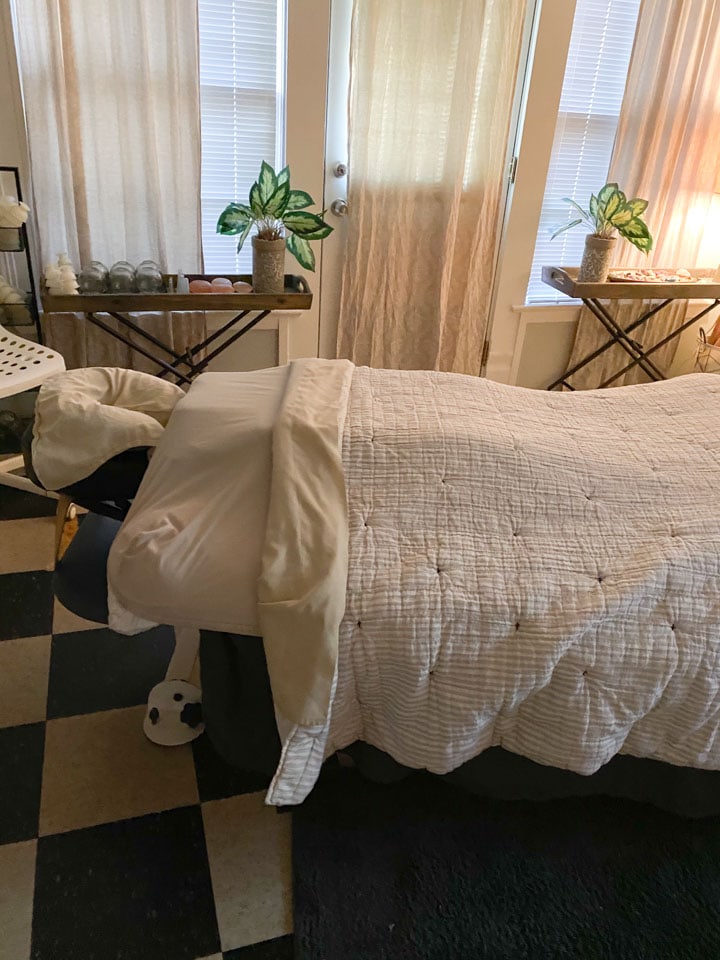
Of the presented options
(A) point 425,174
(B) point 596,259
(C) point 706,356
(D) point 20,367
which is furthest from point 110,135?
(C) point 706,356

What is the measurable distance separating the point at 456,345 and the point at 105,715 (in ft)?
6.59

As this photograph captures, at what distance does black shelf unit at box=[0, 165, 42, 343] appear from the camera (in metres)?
Answer: 2.26

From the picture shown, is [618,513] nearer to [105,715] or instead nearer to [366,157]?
[105,715]

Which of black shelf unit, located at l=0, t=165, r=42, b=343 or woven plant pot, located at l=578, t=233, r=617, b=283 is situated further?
woven plant pot, located at l=578, t=233, r=617, b=283

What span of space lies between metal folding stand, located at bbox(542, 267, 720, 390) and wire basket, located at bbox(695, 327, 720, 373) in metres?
0.11

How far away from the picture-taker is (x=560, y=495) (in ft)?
4.43

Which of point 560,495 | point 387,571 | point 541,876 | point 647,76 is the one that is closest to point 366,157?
point 647,76

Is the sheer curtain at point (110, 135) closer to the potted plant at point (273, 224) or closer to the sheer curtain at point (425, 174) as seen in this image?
the potted plant at point (273, 224)

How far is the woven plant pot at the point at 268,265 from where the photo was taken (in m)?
2.38

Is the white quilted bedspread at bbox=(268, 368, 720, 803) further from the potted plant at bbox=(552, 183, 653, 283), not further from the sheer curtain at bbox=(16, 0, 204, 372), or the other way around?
the potted plant at bbox=(552, 183, 653, 283)

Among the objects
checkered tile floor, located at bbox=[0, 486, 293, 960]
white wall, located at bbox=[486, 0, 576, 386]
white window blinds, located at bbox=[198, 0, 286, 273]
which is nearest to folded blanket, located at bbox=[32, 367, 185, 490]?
checkered tile floor, located at bbox=[0, 486, 293, 960]

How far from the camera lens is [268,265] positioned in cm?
241

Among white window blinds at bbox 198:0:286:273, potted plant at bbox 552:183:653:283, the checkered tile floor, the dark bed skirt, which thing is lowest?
the checkered tile floor

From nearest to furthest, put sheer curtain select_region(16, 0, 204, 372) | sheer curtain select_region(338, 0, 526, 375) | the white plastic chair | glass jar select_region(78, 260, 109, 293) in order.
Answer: the white plastic chair
sheer curtain select_region(16, 0, 204, 372)
glass jar select_region(78, 260, 109, 293)
sheer curtain select_region(338, 0, 526, 375)
